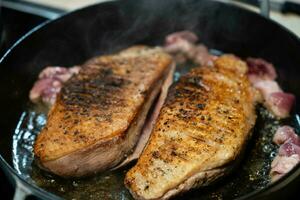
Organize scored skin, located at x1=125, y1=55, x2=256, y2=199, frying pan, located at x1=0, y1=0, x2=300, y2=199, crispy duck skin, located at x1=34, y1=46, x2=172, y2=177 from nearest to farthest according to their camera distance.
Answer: scored skin, located at x1=125, y1=55, x2=256, y2=199, crispy duck skin, located at x1=34, y1=46, x2=172, y2=177, frying pan, located at x1=0, y1=0, x2=300, y2=199

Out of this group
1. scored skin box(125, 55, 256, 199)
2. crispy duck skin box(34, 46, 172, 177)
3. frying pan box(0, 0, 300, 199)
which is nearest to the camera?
scored skin box(125, 55, 256, 199)

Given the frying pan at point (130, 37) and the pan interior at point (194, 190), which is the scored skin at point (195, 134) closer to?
the pan interior at point (194, 190)

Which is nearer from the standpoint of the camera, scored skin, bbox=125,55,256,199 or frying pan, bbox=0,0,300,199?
scored skin, bbox=125,55,256,199

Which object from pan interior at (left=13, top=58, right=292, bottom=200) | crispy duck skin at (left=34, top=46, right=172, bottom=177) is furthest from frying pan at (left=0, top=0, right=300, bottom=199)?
crispy duck skin at (left=34, top=46, right=172, bottom=177)

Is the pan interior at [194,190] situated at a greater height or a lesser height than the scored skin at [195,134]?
lesser

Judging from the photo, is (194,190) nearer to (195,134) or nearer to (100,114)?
(195,134)

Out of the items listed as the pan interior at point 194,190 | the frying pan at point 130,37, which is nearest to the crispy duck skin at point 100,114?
the pan interior at point 194,190

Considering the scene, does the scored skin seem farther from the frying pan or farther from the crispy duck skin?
the frying pan
